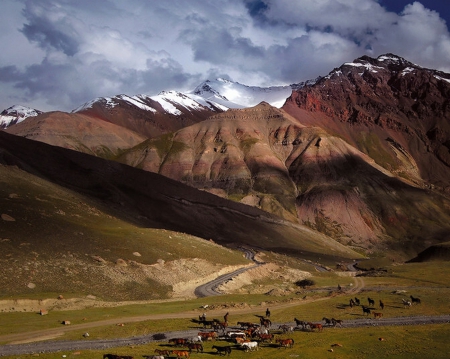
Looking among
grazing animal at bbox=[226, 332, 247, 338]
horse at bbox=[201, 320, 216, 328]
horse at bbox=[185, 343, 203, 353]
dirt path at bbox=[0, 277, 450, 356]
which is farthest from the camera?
horse at bbox=[201, 320, 216, 328]

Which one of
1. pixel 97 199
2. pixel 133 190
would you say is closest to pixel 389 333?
pixel 97 199

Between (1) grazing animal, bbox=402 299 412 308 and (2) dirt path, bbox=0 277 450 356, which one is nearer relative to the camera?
(2) dirt path, bbox=0 277 450 356

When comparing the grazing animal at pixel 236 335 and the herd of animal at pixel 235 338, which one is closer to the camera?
the herd of animal at pixel 235 338

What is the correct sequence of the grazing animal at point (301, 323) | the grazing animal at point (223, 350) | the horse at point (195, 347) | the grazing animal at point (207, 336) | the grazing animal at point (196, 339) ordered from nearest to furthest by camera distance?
the grazing animal at point (223, 350)
the horse at point (195, 347)
the grazing animal at point (196, 339)
the grazing animal at point (207, 336)
the grazing animal at point (301, 323)

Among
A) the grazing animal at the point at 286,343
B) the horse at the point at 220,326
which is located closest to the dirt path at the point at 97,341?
the horse at the point at 220,326

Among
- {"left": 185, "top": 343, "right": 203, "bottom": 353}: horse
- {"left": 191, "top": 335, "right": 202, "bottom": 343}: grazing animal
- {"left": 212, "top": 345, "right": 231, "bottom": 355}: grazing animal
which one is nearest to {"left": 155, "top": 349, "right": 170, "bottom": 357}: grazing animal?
{"left": 185, "top": 343, "right": 203, "bottom": 353}: horse

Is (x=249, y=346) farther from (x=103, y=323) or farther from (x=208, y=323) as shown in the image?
(x=103, y=323)

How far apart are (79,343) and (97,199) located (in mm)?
114667

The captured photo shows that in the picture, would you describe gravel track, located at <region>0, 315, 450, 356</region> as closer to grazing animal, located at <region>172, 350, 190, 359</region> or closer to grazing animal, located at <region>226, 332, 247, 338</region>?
grazing animal, located at <region>226, 332, 247, 338</region>

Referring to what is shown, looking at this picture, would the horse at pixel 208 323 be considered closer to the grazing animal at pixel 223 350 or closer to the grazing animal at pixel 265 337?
the grazing animal at pixel 265 337

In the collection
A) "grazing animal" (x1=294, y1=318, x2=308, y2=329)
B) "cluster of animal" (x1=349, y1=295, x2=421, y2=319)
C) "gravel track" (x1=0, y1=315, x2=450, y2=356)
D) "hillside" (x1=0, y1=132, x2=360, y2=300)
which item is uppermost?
"hillside" (x1=0, y1=132, x2=360, y2=300)

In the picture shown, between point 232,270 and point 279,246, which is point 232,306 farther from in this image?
point 279,246

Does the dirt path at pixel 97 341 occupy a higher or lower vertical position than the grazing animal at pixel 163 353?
lower

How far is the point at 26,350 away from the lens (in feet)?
133
